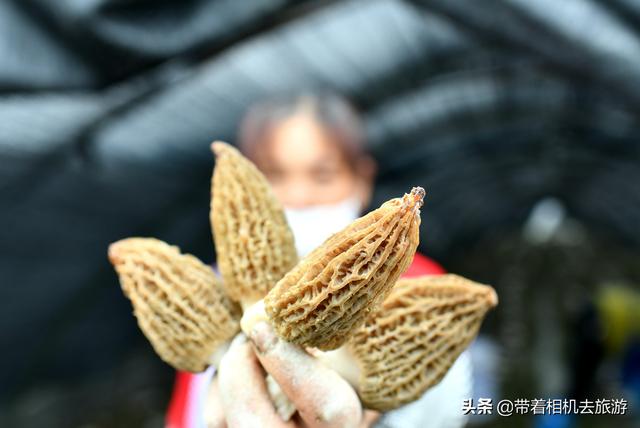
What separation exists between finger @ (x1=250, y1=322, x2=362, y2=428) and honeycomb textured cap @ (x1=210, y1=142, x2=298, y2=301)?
0.22 feet

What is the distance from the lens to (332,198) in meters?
1.21

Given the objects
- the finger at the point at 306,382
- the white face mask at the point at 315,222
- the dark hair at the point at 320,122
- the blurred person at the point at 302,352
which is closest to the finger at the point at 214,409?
the blurred person at the point at 302,352

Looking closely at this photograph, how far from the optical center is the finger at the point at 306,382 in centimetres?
61

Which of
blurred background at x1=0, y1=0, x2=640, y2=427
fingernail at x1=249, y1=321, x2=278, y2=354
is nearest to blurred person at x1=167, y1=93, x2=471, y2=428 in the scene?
fingernail at x1=249, y1=321, x2=278, y2=354

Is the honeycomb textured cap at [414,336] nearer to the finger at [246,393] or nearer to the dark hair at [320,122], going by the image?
the finger at [246,393]

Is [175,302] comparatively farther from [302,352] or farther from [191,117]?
[191,117]

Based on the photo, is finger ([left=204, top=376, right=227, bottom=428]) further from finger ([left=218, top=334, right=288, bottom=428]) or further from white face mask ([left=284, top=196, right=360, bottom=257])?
white face mask ([left=284, top=196, right=360, bottom=257])

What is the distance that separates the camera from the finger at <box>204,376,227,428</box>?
2.31ft

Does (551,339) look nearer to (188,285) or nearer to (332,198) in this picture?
(332,198)

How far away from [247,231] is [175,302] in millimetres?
105

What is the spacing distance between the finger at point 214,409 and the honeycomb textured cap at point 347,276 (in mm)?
162

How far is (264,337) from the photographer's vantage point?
1.98 feet

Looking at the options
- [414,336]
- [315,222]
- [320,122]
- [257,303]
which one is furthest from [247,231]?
[320,122]

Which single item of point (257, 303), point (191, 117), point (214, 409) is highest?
point (191, 117)
